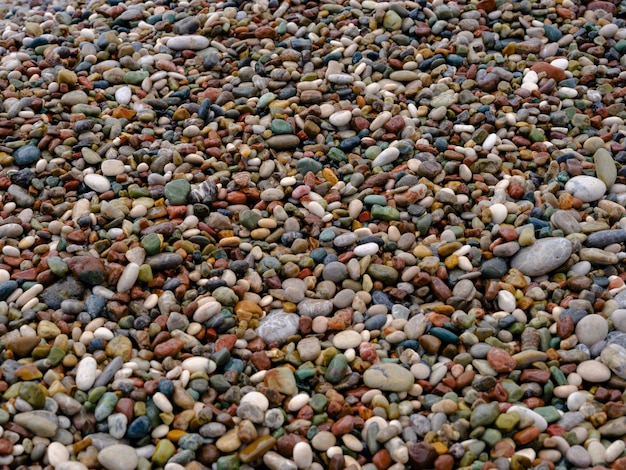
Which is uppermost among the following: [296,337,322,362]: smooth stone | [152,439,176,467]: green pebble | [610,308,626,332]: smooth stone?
[610,308,626,332]: smooth stone

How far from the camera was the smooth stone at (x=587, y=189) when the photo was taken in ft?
10.0

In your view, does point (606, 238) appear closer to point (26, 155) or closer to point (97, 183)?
point (97, 183)

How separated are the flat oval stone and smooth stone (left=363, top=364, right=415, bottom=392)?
0.74 metres

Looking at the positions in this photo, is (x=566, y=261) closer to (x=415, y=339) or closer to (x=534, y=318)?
(x=534, y=318)

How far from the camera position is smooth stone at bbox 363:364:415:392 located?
7.85 feet

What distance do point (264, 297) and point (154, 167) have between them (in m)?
0.93

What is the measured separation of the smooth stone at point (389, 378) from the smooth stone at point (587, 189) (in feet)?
4.17

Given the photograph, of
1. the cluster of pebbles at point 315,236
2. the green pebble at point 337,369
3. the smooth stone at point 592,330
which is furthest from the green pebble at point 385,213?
the smooth stone at point 592,330

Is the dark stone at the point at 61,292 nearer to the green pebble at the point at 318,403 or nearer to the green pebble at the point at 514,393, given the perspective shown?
the green pebble at the point at 318,403

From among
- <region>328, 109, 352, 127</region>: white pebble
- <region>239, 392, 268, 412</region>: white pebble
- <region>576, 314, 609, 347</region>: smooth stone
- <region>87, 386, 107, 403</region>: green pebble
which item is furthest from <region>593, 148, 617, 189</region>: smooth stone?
<region>87, 386, 107, 403</region>: green pebble

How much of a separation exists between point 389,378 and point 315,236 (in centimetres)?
81

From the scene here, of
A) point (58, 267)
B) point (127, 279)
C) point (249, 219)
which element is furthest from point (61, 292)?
point (249, 219)

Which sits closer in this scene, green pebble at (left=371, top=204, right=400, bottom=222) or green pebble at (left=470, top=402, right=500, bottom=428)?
green pebble at (left=470, top=402, right=500, bottom=428)

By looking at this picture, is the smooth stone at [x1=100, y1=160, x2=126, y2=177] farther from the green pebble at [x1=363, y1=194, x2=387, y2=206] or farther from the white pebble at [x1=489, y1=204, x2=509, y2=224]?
the white pebble at [x1=489, y1=204, x2=509, y2=224]
